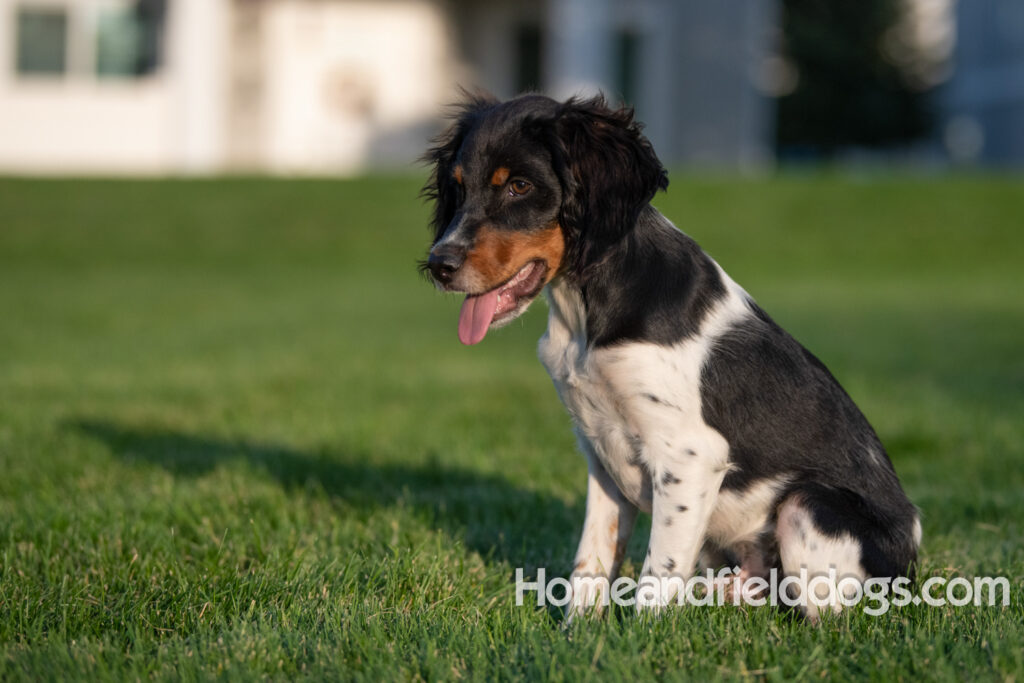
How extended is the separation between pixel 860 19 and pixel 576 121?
147 ft

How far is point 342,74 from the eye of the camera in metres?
24.9

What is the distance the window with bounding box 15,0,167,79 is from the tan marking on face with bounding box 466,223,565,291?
21.0 meters

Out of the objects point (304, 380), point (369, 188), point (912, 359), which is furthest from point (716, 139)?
point (304, 380)

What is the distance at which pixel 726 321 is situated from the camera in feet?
11.0

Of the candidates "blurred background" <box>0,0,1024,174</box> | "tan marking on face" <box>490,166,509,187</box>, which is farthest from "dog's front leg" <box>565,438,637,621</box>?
"blurred background" <box>0,0,1024,174</box>

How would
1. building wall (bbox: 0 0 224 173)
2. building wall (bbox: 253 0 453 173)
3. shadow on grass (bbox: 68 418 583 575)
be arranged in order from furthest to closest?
building wall (bbox: 253 0 453 173) < building wall (bbox: 0 0 224 173) < shadow on grass (bbox: 68 418 583 575)

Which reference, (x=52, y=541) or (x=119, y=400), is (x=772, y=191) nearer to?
(x=119, y=400)

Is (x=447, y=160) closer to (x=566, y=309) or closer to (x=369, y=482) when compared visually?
(x=566, y=309)

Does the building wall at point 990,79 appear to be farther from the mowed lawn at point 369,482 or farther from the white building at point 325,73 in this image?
the mowed lawn at point 369,482

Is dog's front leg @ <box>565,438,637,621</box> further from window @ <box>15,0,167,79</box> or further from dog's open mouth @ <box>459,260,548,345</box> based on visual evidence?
window @ <box>15,0,167,79</box>

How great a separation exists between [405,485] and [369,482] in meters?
0.32

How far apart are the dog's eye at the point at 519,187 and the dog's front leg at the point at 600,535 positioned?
2.68 ft

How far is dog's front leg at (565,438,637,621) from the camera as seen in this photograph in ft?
11.4

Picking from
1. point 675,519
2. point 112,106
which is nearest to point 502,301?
point 675,519
